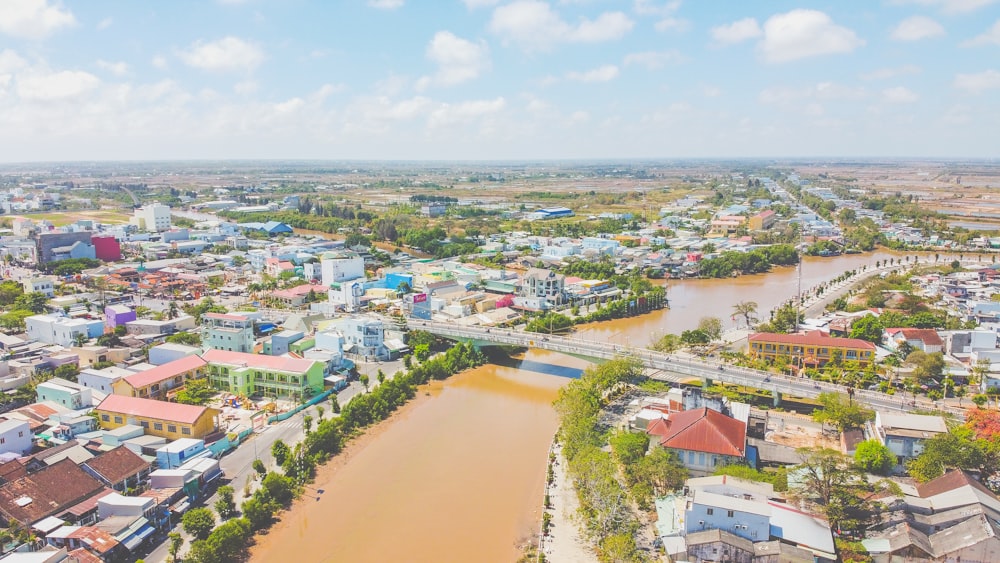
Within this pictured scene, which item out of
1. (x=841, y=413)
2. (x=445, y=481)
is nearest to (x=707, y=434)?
(x=841, y=413)

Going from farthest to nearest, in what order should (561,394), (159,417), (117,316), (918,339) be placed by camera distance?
(117,316) → (918,339) → (561,394) → (159,417)

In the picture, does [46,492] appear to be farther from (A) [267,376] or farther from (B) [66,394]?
(A) [267,376]

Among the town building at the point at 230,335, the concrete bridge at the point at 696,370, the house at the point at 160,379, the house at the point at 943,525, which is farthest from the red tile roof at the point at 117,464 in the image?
the house at the point at 943,525

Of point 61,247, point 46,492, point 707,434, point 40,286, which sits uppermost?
point 61,247

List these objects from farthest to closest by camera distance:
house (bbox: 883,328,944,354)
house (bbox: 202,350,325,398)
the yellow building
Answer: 1. house (bbox: 883,328,944,354)
2. house (bbox: 202,350,325,398)
3. the yellow building

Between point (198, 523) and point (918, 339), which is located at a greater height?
point (918, 339)

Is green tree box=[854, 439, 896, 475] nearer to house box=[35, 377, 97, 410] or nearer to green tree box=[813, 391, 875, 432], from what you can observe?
green tree box=[813, 391, 875, 432]

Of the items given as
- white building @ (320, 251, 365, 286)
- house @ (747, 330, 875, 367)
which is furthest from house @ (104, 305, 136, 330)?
house @ (747, 330, 875, 367)
